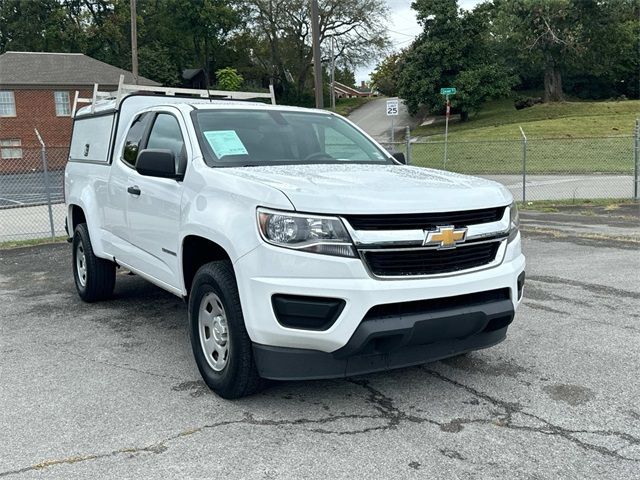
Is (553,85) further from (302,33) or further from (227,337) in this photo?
(227,337)

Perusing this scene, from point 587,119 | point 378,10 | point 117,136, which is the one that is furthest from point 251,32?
point 117,136

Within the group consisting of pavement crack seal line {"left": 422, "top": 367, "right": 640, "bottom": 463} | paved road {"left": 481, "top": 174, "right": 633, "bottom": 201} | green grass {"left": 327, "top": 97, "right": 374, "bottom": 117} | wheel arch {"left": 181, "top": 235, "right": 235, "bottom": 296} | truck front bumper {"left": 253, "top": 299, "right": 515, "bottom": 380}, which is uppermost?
green grass {"left": 327, "top": 97, "right": 374, "bottom": 117}

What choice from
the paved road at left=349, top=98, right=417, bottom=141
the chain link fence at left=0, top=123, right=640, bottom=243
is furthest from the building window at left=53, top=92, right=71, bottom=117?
the paved road at left=349, top=98, right=417, bottom=141

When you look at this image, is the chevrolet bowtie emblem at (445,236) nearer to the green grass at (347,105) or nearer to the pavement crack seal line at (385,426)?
the pavement crack seal line at (385,426)

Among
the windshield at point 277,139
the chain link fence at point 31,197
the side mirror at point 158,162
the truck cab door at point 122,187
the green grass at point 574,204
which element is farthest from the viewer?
the green grass at point 574,204

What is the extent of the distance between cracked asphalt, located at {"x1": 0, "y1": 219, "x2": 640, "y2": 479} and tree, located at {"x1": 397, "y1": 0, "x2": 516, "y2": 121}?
4228 cm

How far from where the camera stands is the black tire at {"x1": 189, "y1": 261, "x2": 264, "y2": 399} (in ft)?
12.2

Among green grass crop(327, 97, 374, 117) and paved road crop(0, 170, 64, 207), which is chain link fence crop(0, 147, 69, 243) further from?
green grass crop(327, 97, 374, 117)

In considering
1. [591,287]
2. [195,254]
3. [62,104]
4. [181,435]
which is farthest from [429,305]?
[62,104]

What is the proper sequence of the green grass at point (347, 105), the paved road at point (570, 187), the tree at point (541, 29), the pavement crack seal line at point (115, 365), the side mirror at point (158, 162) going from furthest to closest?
the green grass at point (347, 105)
the tree at point (541, 29)
the paved road at point (570, 187)
the pavement crack seal line at point (115, 365)
the side mirror at point (158, 162)

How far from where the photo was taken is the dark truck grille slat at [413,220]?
346 cm

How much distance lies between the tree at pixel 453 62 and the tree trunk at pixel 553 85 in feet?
14.8

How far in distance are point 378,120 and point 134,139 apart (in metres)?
50.2

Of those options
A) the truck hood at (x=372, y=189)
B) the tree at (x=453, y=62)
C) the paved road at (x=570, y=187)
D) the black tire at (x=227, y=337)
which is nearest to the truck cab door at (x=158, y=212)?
the black tire at (x=227, y=337)
